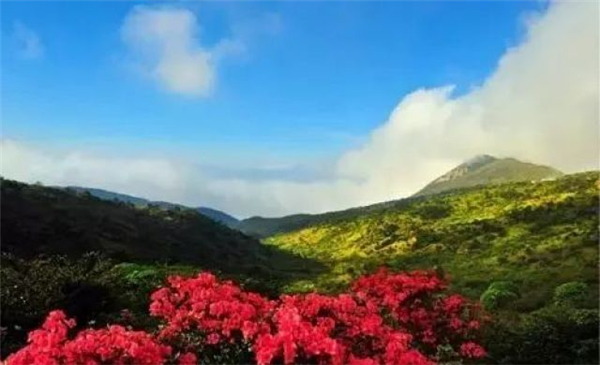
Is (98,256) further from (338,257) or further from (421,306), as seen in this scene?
(338,257)

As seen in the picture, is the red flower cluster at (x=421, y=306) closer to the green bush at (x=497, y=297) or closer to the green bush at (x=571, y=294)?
the green bush at (x=571, y=294)

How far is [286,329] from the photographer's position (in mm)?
8656

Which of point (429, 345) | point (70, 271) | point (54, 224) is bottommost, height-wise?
point (429, 345)

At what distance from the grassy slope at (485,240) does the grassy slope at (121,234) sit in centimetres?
936

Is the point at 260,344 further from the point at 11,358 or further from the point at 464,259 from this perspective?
the point at 464,259

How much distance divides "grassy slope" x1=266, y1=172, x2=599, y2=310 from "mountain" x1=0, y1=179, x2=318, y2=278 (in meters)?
9.92

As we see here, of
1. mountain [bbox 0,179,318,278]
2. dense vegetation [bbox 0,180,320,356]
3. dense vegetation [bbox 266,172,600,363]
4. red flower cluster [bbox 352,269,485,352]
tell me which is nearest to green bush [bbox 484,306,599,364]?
dense vegetation [bbox 266,172,600,363]

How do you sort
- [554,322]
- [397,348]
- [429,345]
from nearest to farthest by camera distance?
[397,348], [429,345], [554,322]

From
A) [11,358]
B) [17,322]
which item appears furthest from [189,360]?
[17,322]

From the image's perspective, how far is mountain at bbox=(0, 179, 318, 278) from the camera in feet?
162

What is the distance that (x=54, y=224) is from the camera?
5403 cm

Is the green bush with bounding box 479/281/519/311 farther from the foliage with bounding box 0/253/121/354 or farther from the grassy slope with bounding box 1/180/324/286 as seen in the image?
the foliage with bounding box 0/253/121/354

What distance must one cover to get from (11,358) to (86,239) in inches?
1831

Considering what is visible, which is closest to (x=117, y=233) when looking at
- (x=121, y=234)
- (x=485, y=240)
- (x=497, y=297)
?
(x=121, y=234)
